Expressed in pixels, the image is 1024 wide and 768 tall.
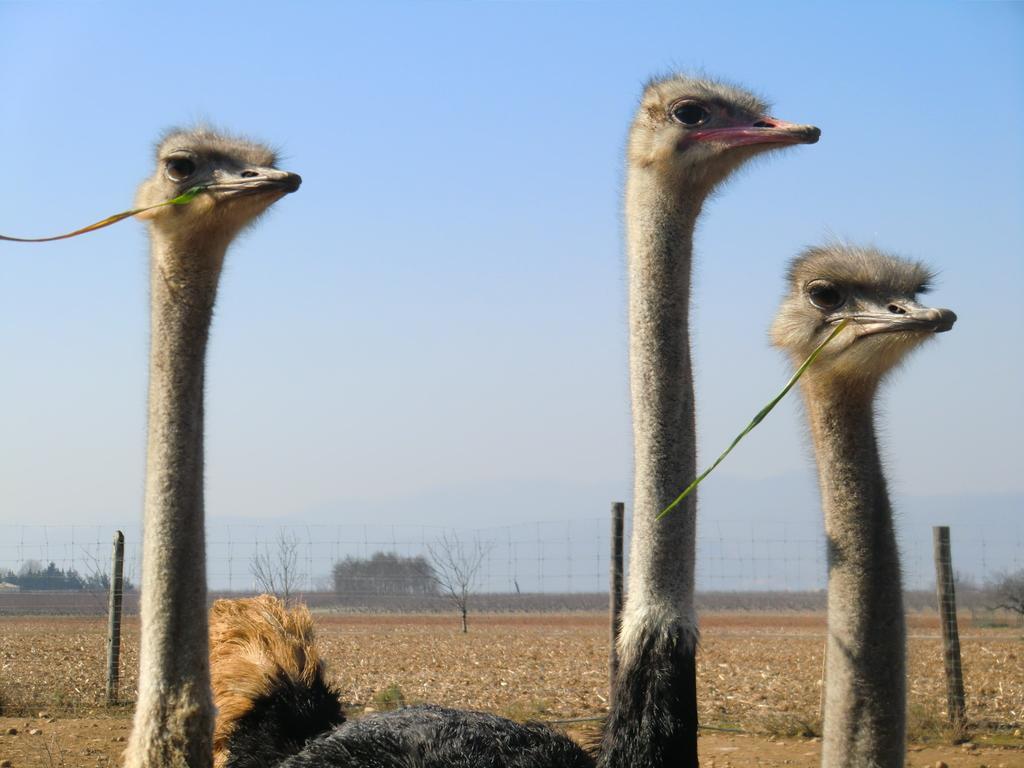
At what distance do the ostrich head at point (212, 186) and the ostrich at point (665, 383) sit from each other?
3.25 ft

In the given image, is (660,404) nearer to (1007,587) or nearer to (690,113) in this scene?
(690,113)

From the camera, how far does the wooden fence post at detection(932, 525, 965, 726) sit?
6.92 m

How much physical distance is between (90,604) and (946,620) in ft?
35.2

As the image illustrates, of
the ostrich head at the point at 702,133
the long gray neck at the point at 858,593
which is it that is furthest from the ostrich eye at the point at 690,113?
the long gray neck at the point at 858,593

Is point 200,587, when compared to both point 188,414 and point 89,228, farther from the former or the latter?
point 89,228

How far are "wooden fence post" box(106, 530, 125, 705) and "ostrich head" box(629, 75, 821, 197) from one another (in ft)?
16.7

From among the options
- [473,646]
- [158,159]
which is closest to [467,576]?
[473,646]

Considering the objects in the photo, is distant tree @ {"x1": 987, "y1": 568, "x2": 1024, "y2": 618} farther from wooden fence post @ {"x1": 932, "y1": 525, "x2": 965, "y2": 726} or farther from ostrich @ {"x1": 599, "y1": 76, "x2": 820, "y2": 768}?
ostrich @ {"x1": 599, "y1": 76, "x2": 820, "y2": 768}

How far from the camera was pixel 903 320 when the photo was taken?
3.59 m

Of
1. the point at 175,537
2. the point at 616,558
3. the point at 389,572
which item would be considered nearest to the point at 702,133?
the point at 175,537

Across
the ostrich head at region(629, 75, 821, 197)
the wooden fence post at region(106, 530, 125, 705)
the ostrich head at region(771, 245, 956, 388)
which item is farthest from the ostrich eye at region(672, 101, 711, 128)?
the wooden fence post at region(106, 530, 125, 705)

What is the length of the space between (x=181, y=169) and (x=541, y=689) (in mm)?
5851

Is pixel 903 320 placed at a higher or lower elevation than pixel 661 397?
higher

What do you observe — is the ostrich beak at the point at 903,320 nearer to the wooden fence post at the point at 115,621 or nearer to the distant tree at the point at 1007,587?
the wooden fence post at the point at 115,621
